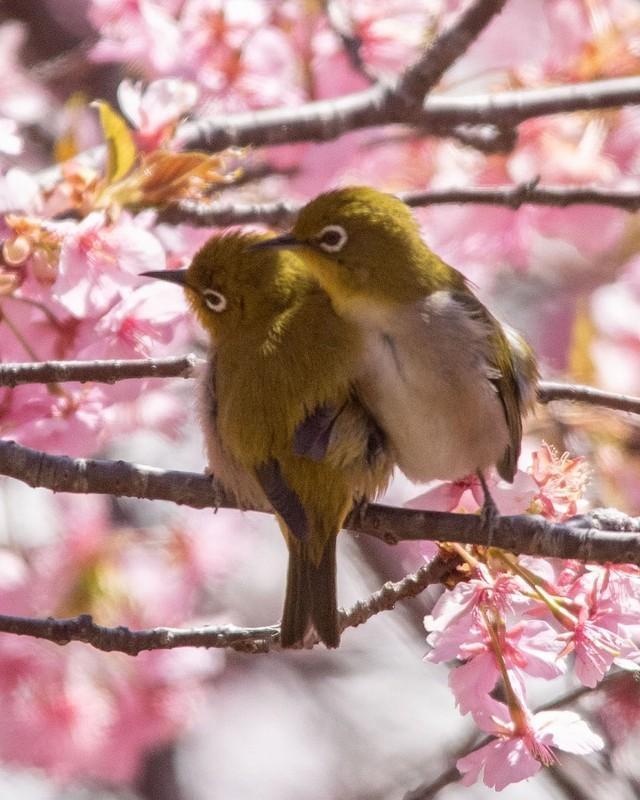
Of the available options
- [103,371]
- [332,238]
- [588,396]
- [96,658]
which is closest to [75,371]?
[103,371]

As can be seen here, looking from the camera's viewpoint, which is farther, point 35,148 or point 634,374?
point 35,148

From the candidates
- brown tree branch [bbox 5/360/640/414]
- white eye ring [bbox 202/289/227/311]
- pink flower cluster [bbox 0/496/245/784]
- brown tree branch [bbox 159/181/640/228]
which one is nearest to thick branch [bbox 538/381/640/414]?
brown tree branch [bbox 5/360/640/414]

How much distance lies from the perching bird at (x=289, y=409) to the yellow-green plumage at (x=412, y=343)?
0.06m

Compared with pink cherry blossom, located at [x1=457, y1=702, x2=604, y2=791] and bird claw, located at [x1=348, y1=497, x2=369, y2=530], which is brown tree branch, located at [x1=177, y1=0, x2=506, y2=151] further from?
pink cherry blossom, located at [x1=457, y1=702, x2=604, y2=791]

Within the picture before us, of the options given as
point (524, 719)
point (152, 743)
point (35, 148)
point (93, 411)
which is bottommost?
point (152, 743)

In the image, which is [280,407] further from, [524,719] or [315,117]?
[315,117]

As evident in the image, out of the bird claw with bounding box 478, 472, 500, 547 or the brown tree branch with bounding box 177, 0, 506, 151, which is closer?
the bird claw with bounding box 478, 472, 500, 547

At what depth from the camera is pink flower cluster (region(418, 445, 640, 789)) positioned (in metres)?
2.79

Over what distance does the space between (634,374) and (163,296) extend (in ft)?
5.87

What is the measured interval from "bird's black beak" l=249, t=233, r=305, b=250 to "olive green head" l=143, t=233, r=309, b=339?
0.45 ft

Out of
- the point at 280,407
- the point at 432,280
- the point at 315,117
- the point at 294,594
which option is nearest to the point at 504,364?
the point at 432,280

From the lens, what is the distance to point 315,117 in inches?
174

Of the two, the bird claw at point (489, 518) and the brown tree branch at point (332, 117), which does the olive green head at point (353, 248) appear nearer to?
the bird claw at point (489, 518)

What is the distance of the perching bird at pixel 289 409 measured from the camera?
308 cm
